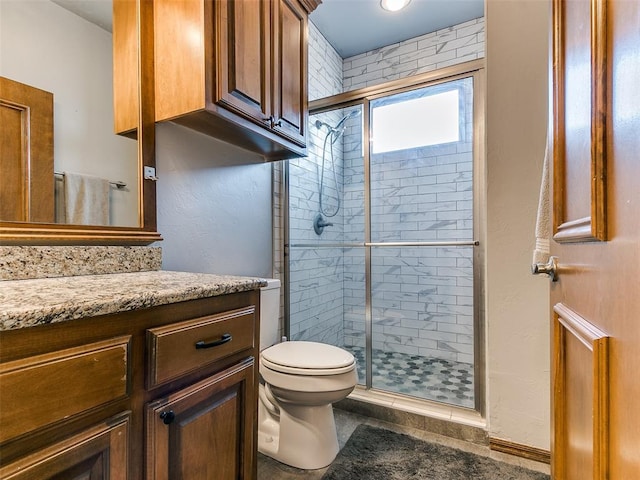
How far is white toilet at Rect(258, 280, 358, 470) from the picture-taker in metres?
1.37

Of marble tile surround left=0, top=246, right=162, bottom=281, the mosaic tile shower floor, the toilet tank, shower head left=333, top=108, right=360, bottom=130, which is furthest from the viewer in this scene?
shower head left=333, top=108, right=360, bottom=130

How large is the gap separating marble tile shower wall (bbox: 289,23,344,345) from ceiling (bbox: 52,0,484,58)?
0.13 m

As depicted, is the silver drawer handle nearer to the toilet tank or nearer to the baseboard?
the toilet tank

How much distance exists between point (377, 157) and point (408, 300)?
3.91 ft

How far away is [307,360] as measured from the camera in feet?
4.74

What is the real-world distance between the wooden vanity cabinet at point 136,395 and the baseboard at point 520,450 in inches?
48.0

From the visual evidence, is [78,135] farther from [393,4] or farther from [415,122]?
[415,122]

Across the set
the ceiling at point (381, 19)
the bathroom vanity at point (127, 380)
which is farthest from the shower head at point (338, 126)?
the bathroom vanity at point (127, 380)

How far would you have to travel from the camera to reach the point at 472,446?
1604 millimetres

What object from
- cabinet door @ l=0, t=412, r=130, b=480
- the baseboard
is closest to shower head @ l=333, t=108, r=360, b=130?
the baseboard

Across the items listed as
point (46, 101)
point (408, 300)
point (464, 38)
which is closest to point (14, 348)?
point (46, 101)

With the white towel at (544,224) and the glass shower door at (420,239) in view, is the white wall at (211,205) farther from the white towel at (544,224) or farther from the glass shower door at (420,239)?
the white towel at (544,224)

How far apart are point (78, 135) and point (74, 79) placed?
18cm

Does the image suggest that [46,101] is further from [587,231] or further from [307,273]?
[307,273]
